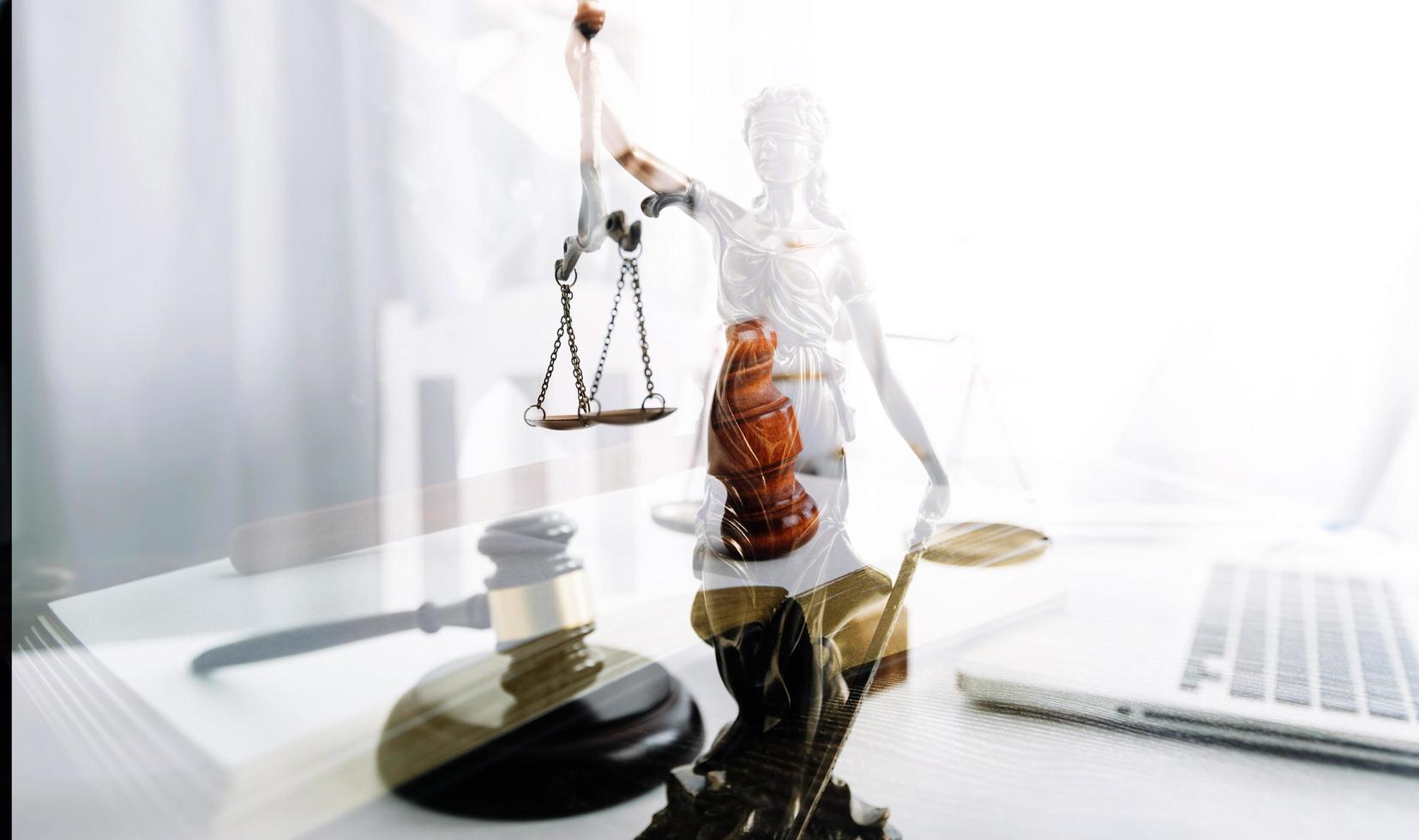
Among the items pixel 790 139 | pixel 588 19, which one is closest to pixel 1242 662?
pixel 790 139

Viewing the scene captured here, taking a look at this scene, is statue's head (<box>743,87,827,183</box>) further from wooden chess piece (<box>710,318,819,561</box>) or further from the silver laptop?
the silver laptop

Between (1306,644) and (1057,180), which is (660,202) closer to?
(1057,180)

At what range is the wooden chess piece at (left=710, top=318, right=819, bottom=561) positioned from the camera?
1.33 ft

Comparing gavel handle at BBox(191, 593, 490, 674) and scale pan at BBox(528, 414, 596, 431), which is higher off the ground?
scale pan at BBox(528, 414, 596, 431)

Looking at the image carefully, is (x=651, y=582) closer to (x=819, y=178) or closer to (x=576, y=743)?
(x=576, y=743)

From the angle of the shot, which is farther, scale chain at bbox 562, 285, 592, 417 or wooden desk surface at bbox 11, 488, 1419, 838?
scale chain at bbox 562, 285, 592, 417

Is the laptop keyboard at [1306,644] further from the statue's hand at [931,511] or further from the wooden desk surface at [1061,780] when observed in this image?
the statue's hand at [931,511]

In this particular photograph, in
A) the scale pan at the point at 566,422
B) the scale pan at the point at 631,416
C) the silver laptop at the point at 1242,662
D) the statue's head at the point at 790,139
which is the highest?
the statue's head at the point at 790,139

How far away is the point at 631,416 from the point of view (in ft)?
1.81

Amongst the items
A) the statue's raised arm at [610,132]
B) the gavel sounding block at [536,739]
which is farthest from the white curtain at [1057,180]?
the gavel sounding block at [536,739]

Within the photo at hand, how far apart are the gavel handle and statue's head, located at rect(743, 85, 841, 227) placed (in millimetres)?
531

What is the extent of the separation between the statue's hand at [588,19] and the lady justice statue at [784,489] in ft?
0.35

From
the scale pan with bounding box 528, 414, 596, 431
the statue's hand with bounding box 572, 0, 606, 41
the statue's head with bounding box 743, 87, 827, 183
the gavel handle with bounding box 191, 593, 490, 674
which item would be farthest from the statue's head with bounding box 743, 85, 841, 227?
the gavel handle with bounding box 191, 593, 490, 674

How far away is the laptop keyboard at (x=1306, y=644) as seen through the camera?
0.37m
